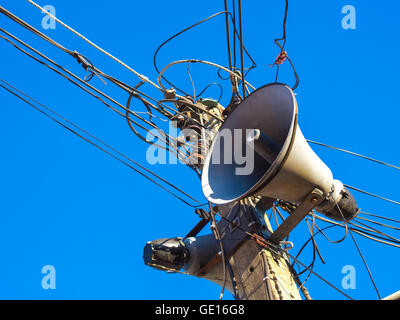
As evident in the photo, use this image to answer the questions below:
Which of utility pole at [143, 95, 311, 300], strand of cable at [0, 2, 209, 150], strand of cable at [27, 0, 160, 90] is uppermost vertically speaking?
strand of cable at [27, 0, 160, 90]

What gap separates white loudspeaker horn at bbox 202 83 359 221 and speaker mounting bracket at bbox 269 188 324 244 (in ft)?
0.12

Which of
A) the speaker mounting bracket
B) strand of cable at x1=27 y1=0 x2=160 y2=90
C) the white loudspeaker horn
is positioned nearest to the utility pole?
the speaker mounting bracket

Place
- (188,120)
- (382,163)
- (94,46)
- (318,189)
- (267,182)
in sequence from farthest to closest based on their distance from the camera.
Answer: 1. (382,163)
2. (188,120)
3. (94,46)
4. (318,189)
5. (267,182)

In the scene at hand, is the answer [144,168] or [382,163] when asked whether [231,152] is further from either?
[382,163]

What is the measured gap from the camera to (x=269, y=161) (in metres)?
3.93

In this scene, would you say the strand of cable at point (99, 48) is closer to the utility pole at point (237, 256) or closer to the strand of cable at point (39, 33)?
the strand of cable at point (39, 33)

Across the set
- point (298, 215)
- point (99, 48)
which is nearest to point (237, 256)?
point (298, 215)

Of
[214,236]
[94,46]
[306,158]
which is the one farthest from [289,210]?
[94,46]

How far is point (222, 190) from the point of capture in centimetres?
405

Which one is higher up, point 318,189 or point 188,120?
point 188,120

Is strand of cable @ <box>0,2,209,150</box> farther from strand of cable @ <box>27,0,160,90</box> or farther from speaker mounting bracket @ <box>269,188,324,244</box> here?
speaker mounting bracket @ <box>269,188,324,244</box>

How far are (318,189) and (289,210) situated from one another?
94cm

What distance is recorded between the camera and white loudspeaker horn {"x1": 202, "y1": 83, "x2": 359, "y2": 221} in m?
3.64

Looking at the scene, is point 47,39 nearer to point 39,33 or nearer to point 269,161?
point 39,33
